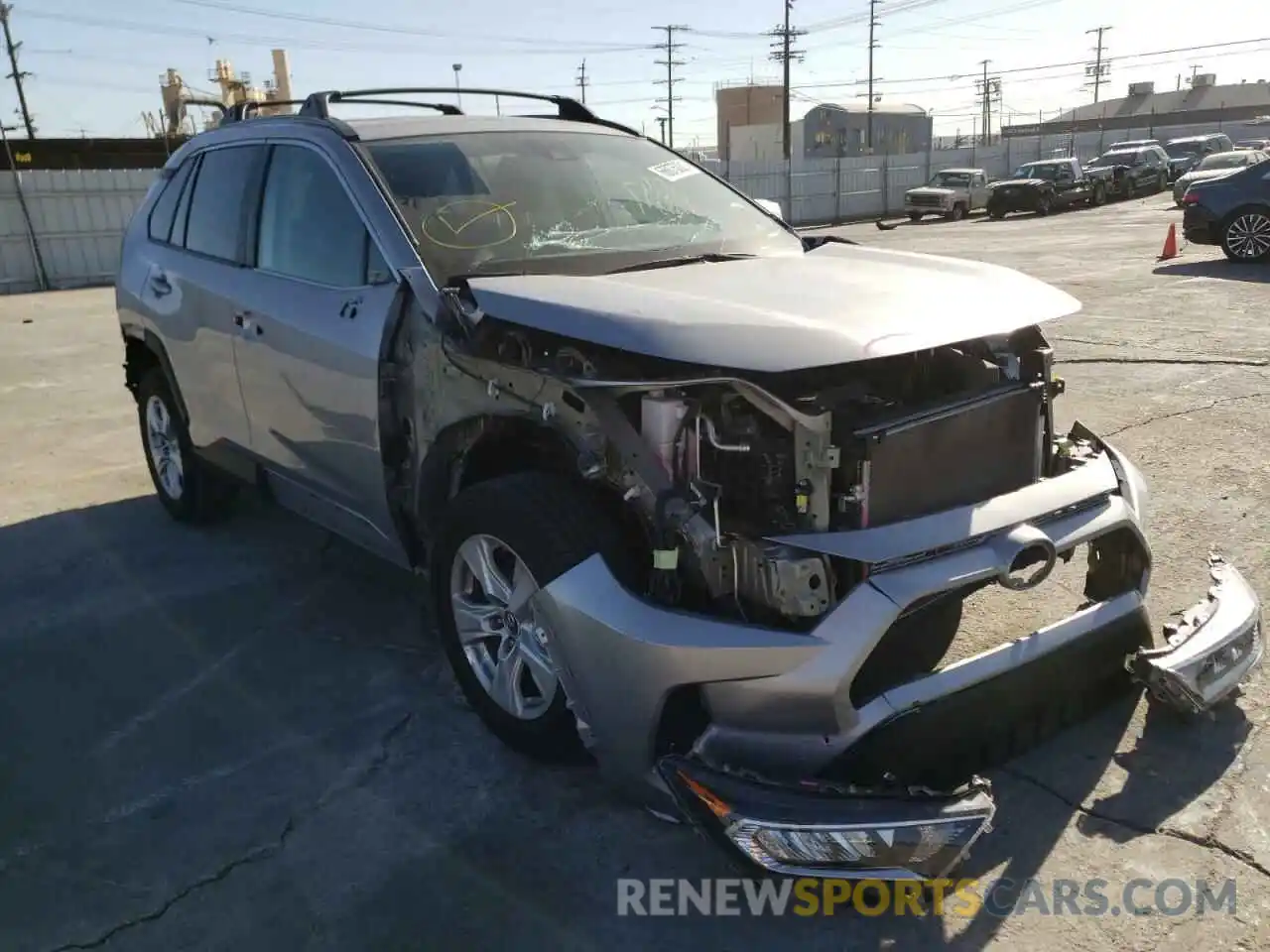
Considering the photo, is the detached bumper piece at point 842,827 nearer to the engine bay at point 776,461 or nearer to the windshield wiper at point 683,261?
the engine bay at point 776,461

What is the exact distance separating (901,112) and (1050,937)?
87398 millimetres

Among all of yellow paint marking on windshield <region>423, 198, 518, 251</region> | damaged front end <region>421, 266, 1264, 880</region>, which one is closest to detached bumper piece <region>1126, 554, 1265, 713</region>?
damaged front end <region>421, 266, 1264, 880</region>

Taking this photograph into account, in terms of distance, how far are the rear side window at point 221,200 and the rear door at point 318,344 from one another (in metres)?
0.22

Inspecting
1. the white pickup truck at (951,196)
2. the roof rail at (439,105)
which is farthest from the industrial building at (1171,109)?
the roof rail at (439,105)

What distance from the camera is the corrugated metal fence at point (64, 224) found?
20031 millimetres

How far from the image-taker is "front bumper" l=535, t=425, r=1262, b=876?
243cm

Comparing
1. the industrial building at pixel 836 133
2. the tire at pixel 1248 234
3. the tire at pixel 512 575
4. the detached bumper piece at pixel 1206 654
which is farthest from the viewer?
the industrial building at pixel 836 133

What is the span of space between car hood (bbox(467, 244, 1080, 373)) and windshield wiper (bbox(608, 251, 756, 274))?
0.40 feet

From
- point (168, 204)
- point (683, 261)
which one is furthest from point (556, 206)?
point (168, 204)

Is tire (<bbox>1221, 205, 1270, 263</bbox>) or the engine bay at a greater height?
the engine bay

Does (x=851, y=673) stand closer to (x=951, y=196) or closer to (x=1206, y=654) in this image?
(x=1206, y=654)

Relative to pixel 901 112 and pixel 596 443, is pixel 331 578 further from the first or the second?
pixel 901 112

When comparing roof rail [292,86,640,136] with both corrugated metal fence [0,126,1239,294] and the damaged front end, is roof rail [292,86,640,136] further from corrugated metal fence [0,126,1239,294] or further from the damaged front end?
corrugated metal fence [0,126,1239,294]

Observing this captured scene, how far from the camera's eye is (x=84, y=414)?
27.6 ft
